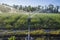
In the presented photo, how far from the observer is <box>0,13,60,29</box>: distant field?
13.9 meters

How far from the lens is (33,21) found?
14.4 metres

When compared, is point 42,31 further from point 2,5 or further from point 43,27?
point 2,5

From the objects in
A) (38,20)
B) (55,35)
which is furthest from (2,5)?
(55,35)

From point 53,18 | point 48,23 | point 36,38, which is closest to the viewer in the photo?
point 36,38

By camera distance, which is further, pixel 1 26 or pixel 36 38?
pixel 1 26

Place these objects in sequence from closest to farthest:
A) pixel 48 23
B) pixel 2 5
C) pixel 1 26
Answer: pixel 1 26, pixel 48 23, pixel 2 5

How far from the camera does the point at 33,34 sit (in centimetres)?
1238

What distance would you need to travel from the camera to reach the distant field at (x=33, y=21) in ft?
45.6

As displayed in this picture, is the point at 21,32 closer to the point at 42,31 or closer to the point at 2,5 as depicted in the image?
the point at 42,31

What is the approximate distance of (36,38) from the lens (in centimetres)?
1200

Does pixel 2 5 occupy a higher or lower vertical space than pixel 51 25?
higher

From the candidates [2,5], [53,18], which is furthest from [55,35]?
[2,5]

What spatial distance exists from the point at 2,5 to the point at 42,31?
24.3 ft

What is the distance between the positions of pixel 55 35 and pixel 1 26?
10.8 ft
